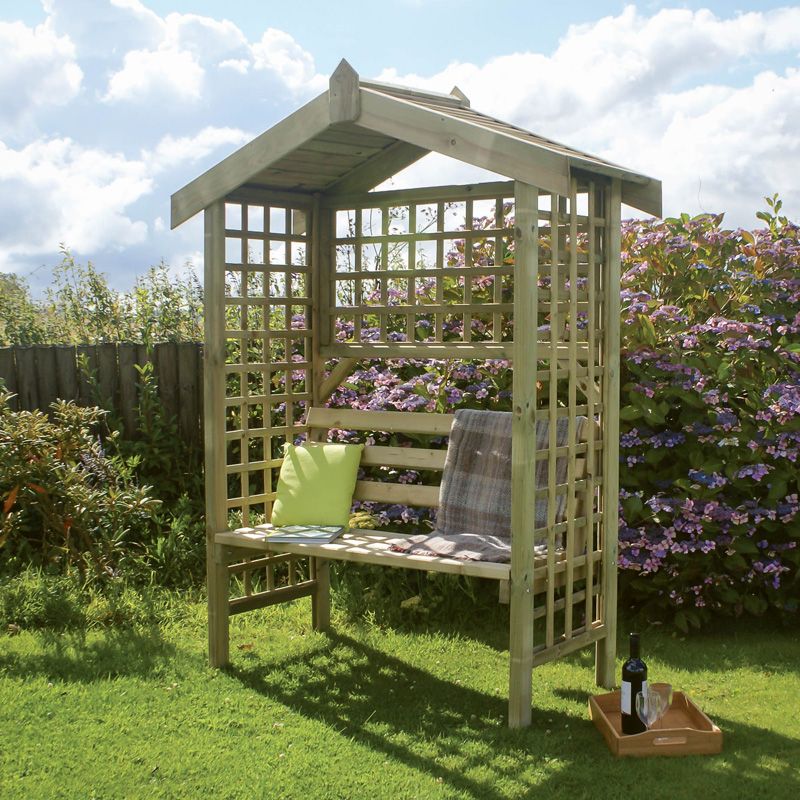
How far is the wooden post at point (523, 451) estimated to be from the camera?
359 cm

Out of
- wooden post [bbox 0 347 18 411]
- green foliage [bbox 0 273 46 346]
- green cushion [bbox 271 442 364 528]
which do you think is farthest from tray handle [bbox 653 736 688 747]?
green foliage [bbox 0 273 46 346]

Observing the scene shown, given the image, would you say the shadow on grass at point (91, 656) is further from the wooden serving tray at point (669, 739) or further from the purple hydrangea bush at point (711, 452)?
the purple hydrangea bush at point (711, 452)

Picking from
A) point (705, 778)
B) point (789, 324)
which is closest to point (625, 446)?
point (789, 324)

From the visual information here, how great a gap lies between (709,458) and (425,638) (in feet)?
5.16

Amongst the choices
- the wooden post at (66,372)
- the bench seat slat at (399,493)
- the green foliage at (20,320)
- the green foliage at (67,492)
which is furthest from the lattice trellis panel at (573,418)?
the green foliage at (20,320)

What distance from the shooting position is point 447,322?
18.1 ft

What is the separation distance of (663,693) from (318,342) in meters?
2.24

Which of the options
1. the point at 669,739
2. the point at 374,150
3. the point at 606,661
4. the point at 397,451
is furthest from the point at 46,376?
the point at 669,739

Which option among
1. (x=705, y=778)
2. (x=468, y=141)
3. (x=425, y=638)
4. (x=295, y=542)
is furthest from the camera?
(x=425, y=638)

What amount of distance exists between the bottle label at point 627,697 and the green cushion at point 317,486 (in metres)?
1.50

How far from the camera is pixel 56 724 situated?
3834 millimetres

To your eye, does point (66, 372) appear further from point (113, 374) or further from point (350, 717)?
point (350, 717)

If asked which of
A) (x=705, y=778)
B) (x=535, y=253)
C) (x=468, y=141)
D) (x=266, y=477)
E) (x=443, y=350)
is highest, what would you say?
(x=468, y=141)

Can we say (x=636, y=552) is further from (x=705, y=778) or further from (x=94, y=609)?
(x=94, y=609)
